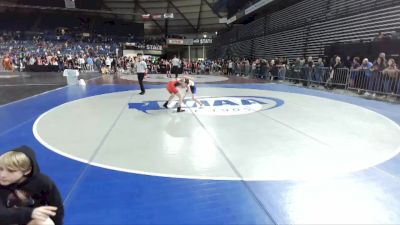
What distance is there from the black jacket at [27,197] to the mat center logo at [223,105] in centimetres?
601

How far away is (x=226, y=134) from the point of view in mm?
5918

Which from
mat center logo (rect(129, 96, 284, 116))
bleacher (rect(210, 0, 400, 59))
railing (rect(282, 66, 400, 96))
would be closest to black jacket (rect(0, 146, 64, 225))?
mat center logo (rect(129, 96, 284, 116))

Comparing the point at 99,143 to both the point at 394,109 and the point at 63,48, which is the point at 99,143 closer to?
the point at 394,109

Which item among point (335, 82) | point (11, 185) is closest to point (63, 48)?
point (335, 82)

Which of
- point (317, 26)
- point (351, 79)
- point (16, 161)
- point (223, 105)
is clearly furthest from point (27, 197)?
point (317, 26)

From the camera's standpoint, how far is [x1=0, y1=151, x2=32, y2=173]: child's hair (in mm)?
1813

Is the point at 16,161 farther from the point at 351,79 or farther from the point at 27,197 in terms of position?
the point at 351,79

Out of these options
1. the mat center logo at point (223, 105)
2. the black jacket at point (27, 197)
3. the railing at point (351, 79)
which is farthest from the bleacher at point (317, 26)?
the black jacket at point (27, 197)

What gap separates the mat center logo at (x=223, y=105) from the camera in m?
8.25

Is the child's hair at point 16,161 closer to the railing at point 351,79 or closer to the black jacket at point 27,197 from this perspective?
the black jacket at point 27,197

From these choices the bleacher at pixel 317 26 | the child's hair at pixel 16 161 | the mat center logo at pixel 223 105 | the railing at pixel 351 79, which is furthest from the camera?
the bleacher at pixel 317 26

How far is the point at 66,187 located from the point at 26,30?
49922 millimetres

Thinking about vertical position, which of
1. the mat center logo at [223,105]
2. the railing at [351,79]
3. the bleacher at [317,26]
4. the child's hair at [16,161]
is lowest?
the mat center logo at [223,105]

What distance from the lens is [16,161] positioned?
5.96ft
